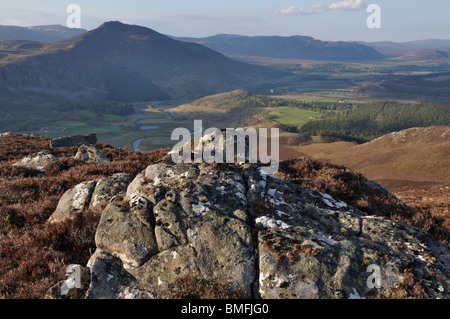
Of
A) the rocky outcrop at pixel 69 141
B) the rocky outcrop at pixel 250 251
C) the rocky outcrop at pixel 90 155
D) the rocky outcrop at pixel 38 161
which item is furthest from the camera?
the rocky outcrop at pixel 69 141

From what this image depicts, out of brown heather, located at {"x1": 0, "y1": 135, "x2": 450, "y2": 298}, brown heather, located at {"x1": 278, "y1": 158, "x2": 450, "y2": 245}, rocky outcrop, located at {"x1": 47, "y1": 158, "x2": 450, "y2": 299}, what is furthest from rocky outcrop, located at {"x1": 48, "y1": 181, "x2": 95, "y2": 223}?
brown heather, located at {"x1": 278, "y1": 158, "x2": 450, "y2": 245}

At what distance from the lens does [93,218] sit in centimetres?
923

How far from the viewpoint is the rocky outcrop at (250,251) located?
21.8 ft

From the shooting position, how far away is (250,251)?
23.6ft

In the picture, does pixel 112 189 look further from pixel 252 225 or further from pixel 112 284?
pixel 252 225

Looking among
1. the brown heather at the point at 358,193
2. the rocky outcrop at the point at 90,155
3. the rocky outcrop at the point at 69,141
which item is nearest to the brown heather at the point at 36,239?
the rocky outcrop at the point at 90,155

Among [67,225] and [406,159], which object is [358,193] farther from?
[406,159]

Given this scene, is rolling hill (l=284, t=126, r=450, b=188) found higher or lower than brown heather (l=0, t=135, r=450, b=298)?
lower

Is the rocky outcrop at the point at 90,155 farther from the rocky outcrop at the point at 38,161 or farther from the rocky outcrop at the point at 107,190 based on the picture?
the rocky outcrop at the point at 107,190

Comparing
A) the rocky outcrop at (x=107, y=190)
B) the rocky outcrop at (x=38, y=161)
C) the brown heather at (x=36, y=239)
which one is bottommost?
the brown heather at (x=36, y=239)

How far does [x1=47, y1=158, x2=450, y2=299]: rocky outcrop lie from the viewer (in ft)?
21.8

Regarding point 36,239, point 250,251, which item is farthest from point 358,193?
point 36,239

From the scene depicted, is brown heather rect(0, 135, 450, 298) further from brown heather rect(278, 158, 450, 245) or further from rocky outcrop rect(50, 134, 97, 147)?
rocky outcrop rect(50, 134, 97, 147)
